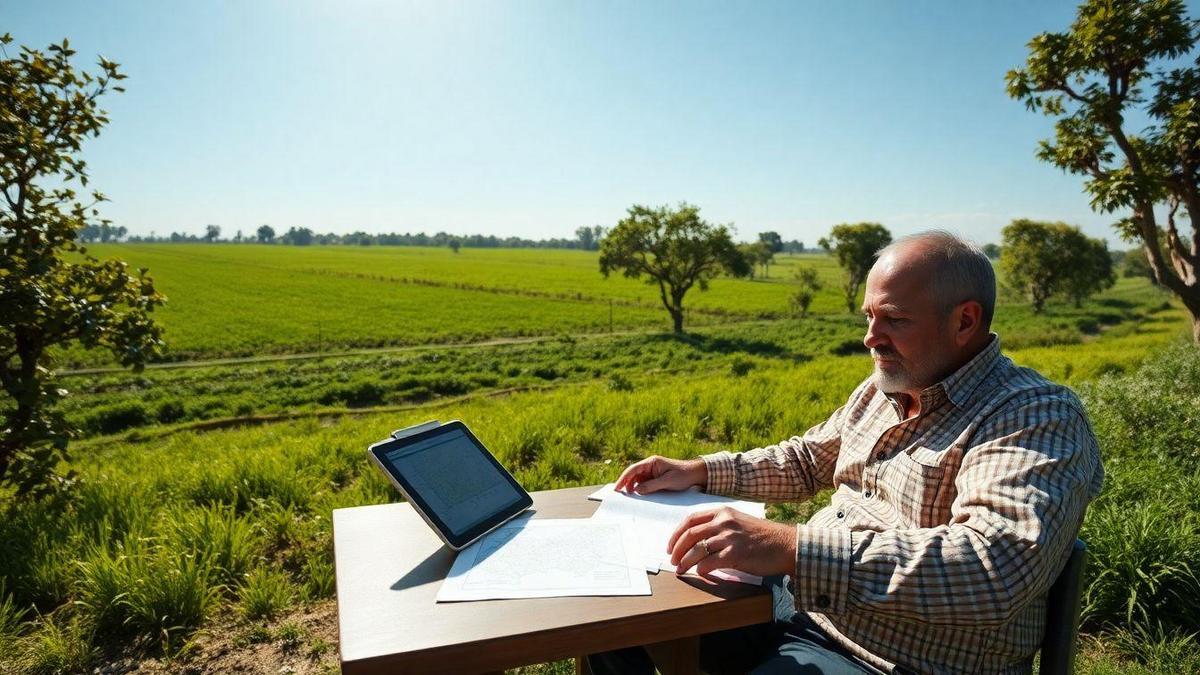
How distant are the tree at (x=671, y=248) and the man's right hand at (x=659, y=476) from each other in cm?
2687

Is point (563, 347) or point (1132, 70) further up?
point (1132, 70)

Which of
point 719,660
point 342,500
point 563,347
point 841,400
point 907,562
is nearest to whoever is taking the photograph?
point 907,562

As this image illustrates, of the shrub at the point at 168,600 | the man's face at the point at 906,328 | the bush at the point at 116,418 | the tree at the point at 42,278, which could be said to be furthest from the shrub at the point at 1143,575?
the bush at the point at 116,418

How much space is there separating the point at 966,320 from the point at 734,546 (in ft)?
3.41

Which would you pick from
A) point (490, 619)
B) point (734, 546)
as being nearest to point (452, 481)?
point (490, 619)

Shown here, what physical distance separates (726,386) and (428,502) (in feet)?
24.7

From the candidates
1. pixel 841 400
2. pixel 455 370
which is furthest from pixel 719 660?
pixel 455 370

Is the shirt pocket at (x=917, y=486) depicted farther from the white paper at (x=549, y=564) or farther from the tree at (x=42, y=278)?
the tree at (x=42, y=278)

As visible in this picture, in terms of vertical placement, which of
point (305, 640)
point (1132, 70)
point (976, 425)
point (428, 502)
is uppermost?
point (1132, 70)

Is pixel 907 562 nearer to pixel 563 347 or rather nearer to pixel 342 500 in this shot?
pixel 342 500

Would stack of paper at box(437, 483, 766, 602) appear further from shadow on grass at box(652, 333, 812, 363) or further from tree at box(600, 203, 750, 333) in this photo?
tree at box(600, 203, 750, 333)

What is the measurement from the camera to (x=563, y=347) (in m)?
23.7

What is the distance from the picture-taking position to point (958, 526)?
58.5 inches

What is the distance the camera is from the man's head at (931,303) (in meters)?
1.86
